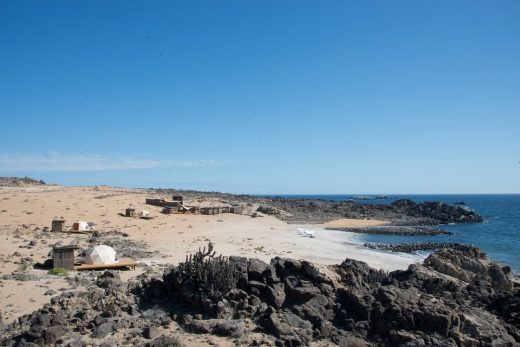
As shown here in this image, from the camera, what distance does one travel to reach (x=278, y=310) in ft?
40.5

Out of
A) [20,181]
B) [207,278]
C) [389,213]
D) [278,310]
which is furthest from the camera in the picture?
[20,181]

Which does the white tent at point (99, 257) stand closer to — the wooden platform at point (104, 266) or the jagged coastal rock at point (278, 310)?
the wooden platform at point (104, 266)

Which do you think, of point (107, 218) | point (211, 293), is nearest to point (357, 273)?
point (211, 293)

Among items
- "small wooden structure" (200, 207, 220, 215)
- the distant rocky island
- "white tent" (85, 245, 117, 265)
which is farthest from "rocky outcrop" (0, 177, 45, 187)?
"white tent" (85, 245, 117, 265)

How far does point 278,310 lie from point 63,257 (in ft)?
31.0

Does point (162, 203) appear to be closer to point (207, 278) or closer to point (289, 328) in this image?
point (207, 278)

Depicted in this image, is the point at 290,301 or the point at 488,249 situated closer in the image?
the point at 290,301

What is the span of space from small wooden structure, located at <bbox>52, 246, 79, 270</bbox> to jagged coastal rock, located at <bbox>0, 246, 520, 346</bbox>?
245cm

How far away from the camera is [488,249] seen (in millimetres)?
37125

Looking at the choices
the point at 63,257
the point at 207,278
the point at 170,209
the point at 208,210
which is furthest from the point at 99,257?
the point at 208,210

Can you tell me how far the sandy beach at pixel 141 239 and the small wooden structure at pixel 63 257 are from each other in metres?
0.72

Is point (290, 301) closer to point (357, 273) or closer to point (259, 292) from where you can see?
point (259, 292)

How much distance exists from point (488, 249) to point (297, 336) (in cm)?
3260

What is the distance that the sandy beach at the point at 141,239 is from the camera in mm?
14820
